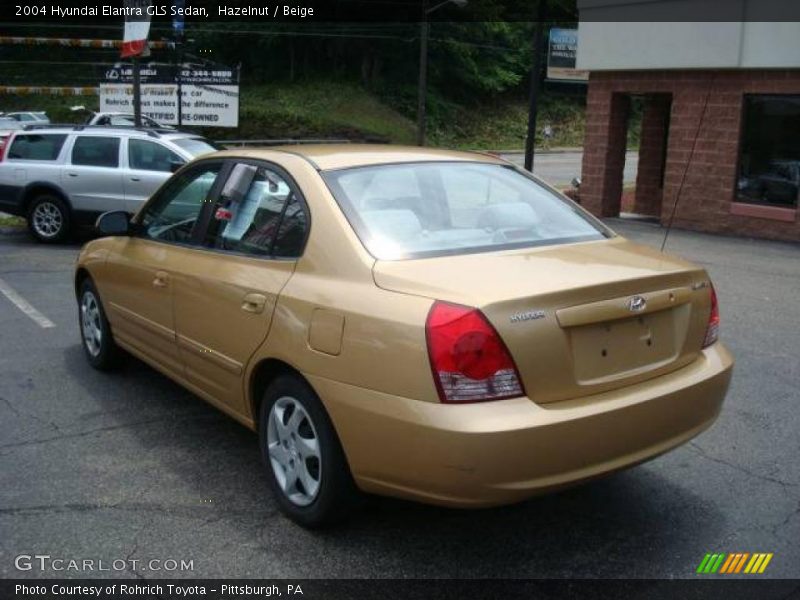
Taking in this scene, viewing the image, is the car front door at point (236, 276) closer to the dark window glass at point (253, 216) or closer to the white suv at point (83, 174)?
the dark window glass at point (253, 216)

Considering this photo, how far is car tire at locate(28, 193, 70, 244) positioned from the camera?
1227cm

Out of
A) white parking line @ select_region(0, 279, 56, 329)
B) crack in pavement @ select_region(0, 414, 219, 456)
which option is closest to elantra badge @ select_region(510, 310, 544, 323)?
crack in pavement @ select_region(0, 414, 219, 456)

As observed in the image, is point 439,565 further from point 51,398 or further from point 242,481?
point 51,398

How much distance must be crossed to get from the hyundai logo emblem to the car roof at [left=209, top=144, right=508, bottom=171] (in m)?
1.39

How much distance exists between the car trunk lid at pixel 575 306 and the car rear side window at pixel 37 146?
10.6 meters

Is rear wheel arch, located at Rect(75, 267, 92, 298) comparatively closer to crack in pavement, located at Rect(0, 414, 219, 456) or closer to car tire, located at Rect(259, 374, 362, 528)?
crack in pavement, located at Rect(0, 414, 219, 456)

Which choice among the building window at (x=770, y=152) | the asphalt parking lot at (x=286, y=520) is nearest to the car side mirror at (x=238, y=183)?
the asphalt parking lot at (x=286, y=520)

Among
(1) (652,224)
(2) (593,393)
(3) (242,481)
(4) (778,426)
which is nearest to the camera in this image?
(2) (593,393)

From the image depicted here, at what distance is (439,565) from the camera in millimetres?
3348

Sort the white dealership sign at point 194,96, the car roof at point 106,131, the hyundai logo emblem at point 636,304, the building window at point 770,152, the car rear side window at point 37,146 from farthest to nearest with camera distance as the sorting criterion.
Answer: the white dealership sign at point 194,96
the building window at point 770,152
the car rear side window at point 37,146
the car roof at point 106,131
the hyundai logo emblem at point 636,304

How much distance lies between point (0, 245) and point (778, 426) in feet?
35.9

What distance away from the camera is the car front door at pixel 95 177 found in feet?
39.7

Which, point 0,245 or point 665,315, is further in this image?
point 0,245

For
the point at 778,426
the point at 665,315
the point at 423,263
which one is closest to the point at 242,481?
the point at 423,263
